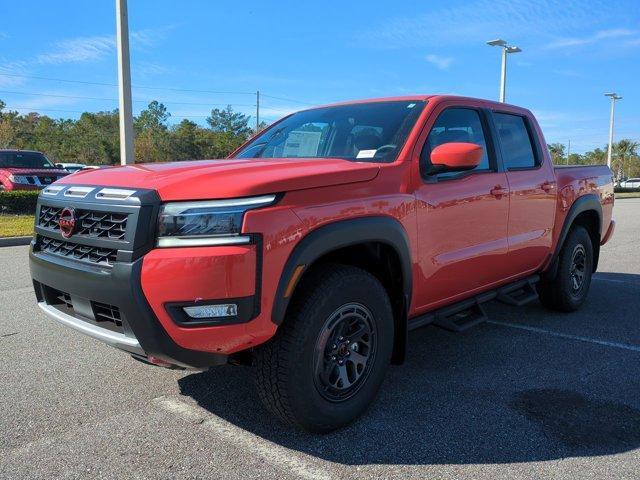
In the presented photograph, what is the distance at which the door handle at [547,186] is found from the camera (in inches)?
191

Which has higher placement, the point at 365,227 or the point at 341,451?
the point at 365,227

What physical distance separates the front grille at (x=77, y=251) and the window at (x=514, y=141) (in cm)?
307

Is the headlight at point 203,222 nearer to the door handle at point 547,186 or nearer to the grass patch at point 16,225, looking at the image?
the door handle at point 547,186

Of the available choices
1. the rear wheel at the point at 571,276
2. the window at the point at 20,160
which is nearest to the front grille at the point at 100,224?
the rear wheel at the point at 571,276

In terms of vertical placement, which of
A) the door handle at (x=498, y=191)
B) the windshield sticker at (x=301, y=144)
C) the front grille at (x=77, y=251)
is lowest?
the front grille at (x=77, y=251)

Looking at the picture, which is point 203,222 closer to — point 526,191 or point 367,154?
point 367,154

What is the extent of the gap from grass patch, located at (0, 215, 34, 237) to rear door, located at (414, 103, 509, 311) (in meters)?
9.62

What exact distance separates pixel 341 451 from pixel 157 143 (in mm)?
69761

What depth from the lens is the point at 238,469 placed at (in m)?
2.72

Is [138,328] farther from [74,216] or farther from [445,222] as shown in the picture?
[445,222]

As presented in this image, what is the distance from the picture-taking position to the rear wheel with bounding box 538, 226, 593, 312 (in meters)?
5.43

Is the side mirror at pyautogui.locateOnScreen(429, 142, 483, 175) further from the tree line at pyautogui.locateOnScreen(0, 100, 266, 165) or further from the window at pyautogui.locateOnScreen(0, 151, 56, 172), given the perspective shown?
the tree line at pyautogui.locateOnScreen(0, 100, 266, 165)

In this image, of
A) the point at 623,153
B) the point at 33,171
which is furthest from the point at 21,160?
the point at 623,153

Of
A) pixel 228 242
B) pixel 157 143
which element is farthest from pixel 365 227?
pixel 157 143
